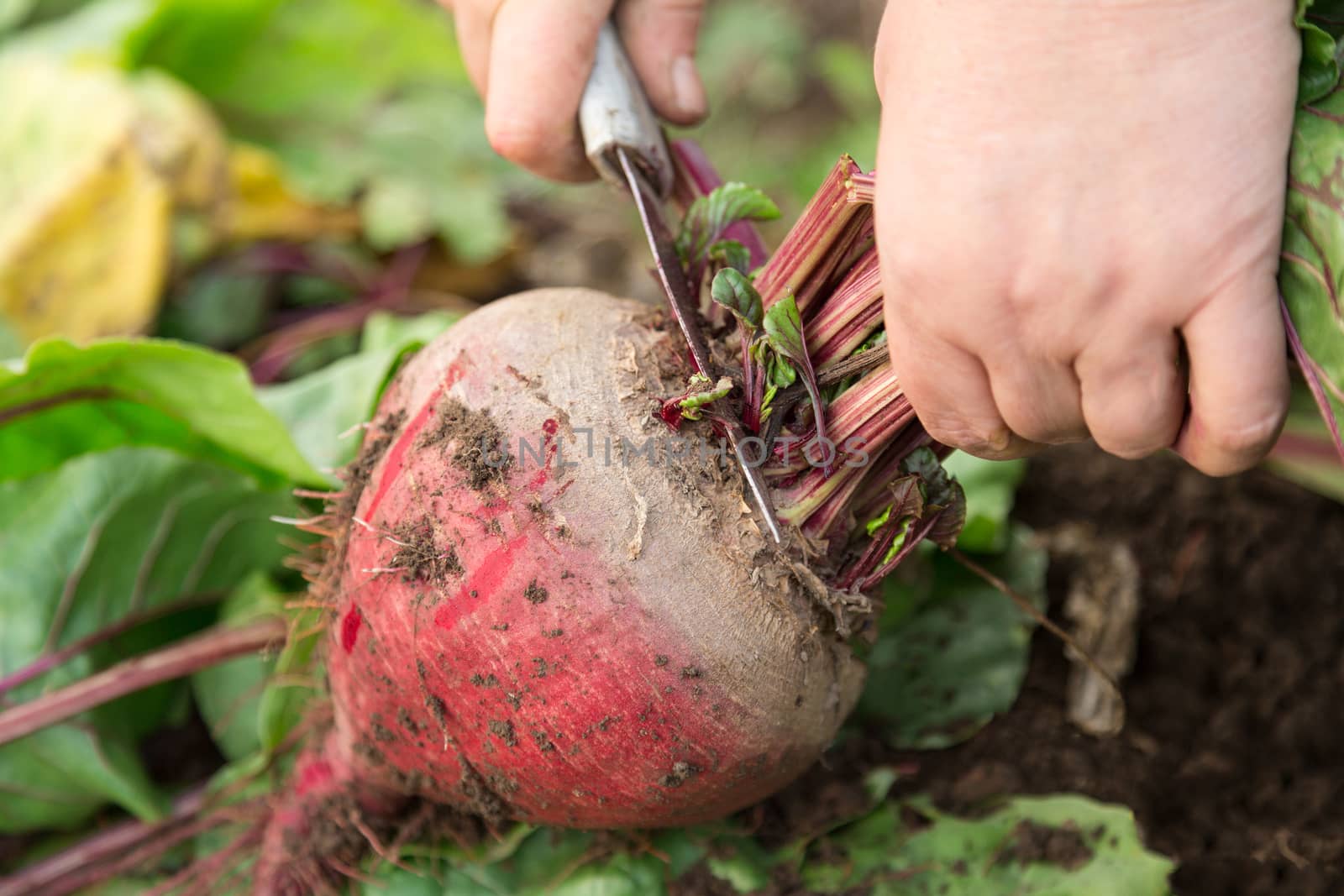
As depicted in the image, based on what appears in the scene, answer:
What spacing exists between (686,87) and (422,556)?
0.87 metres

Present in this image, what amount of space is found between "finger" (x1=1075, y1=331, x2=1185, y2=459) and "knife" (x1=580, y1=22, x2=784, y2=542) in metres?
0.47

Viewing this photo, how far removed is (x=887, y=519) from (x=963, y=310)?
480mm

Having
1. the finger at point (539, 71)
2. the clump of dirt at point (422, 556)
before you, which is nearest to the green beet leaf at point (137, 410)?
the clump of dirt at point (422, 556)

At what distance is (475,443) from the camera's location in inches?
54.9

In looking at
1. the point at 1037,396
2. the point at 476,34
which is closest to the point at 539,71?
the point at 476,34

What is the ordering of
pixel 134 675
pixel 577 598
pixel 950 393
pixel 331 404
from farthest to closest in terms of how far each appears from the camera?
pixel 331 404
pixel 134 675
pixel 577 598
pixel 950 393

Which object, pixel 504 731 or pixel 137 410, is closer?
pixel 504 731

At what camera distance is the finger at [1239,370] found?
3.08 feet

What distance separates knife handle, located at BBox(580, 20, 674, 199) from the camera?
1.49 meters

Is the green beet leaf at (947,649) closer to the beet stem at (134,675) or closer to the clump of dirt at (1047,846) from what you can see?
the clump of dirt at (1047,846)

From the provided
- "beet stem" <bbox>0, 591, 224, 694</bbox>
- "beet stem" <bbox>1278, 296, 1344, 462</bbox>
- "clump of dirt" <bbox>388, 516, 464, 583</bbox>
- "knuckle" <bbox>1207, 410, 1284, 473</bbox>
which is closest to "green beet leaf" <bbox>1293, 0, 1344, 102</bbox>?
"beet stem" <bbox>1278, 296, 1344, 462</bbox>

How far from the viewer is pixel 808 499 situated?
1392mm

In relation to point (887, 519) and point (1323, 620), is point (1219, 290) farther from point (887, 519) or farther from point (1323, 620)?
point (1323, 620)

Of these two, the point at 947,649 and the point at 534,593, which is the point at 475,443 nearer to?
the point at 534,593
